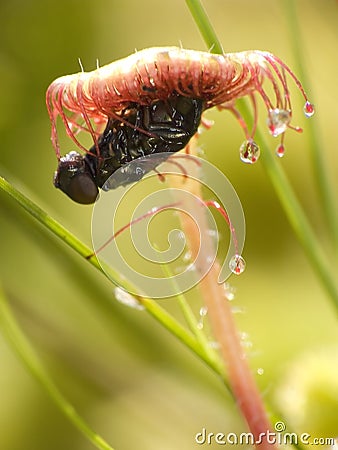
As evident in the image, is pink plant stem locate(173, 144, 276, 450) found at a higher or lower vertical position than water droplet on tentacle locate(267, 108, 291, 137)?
lower

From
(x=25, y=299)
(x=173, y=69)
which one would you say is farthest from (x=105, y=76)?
(x=25, y=299)

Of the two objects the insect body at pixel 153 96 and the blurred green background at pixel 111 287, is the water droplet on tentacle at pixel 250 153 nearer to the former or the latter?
the insect body at pixel 153 96

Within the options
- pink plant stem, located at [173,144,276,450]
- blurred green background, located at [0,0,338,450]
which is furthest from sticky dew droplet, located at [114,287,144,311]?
blurred green background, located at [0,0,338,450]

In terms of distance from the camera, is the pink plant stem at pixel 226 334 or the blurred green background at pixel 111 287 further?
the blurred green background at pixel 111 287

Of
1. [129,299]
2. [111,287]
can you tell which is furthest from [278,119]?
[111,287]

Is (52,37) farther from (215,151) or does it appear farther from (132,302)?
(132,302)

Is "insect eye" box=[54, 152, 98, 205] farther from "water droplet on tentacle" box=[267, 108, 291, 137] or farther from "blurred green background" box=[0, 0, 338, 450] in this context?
"blurred green background" box=[0, 0, 338, 450]

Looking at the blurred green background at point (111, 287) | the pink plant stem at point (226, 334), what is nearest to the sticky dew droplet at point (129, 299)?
the pink plant stem at point (226, 334)
